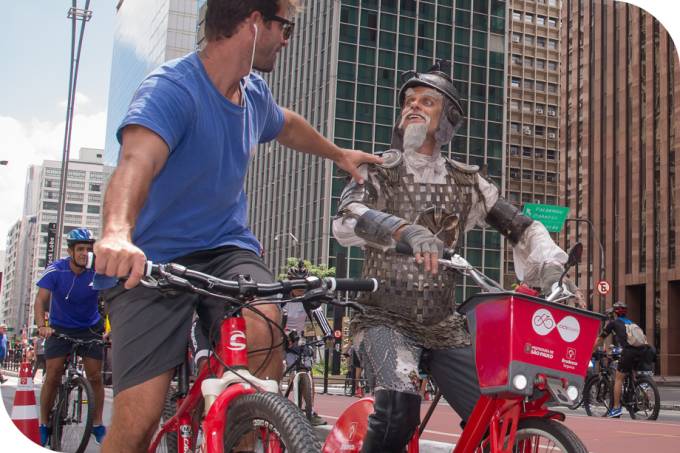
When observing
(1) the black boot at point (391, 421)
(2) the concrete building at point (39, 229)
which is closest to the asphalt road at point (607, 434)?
(1) the black boot at point (391, 421)

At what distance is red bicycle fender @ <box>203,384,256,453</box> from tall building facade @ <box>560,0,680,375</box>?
33630mm

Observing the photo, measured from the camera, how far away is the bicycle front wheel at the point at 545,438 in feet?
8.61

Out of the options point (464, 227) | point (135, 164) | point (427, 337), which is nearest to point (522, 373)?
point (427, 337)

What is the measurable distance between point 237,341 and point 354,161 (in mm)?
1298

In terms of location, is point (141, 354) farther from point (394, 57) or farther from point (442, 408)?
point (394, 57)

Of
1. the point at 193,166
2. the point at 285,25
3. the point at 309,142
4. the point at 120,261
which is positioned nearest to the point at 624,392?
the point at 309,142

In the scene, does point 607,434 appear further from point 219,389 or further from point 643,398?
point 219,389

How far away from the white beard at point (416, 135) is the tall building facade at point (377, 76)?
153 feet

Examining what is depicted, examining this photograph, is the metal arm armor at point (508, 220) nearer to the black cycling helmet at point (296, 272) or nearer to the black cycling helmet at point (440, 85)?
the black cycling helmet at point (440, 85)

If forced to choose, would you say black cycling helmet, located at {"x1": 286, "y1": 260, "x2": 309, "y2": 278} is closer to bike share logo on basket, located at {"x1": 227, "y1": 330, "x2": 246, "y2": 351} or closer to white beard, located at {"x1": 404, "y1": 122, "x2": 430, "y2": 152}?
white beard, located at {"x1": 404, "y1": 122, "x2": 430, "y2": 152}

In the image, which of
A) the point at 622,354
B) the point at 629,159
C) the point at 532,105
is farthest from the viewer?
the point at 532,105

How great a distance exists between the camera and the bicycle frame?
89.9 inches

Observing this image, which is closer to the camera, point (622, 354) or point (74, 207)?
point (622, 354)

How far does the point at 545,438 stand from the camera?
2.74 m
